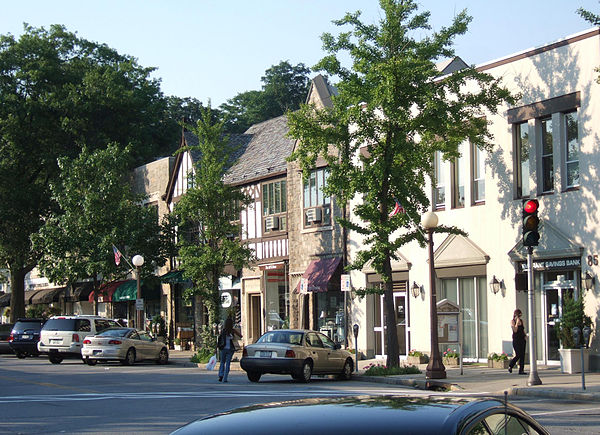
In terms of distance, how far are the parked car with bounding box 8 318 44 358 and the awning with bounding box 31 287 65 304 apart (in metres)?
19.4

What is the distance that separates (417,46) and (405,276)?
923 cm

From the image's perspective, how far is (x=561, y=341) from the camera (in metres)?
23.7

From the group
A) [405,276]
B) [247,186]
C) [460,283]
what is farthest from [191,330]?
[460,283]

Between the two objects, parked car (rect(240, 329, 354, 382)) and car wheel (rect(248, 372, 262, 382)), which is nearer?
parked car (rect(240, 329, 354, 382))

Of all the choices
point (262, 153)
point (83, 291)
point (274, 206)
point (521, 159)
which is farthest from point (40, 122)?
point (521, 159)

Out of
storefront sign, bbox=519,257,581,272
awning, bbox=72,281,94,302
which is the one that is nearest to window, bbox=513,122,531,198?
storefront sign, bbox=519,257,581,272

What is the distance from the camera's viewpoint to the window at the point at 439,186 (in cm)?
2986

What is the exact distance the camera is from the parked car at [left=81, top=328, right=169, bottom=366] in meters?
31.8

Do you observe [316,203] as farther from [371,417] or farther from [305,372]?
[371,417]

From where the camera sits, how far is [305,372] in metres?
23.0

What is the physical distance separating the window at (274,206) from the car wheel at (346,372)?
1399 centimetres

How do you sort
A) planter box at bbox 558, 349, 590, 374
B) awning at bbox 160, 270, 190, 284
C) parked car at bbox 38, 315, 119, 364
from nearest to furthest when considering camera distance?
planter box at bbox 558, 349, 590, 374 < parked car at bbox 38, 315, 119, 364 < awning at bbox 160, 270, 190, 284

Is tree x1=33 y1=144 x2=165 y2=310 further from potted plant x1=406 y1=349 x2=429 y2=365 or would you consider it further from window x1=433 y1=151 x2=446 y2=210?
window x1=433 y1=151 x2=446 y2=210

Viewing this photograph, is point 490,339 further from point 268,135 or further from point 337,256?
point 268,135
